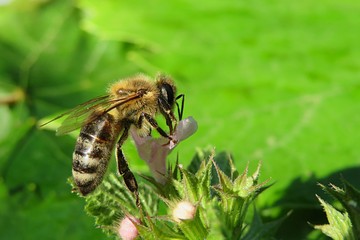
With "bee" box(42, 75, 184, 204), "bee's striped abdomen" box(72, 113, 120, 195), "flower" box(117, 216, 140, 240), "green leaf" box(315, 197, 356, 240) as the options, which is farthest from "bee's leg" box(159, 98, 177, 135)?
"green leaf" box(315, 197, 356, 240)

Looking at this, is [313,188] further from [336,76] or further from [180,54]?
[180,54]

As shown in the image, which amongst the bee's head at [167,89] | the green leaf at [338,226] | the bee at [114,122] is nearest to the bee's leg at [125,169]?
the bee at [114,122]

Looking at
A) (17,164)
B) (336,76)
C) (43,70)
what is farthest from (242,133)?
(43,70)

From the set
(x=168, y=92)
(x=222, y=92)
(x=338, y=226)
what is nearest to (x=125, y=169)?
(x=168, y=92)

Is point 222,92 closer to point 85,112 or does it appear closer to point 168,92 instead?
point 168,92

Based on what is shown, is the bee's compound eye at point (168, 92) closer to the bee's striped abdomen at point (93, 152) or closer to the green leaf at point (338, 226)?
the bee's striped abdomen at point (93, 152)

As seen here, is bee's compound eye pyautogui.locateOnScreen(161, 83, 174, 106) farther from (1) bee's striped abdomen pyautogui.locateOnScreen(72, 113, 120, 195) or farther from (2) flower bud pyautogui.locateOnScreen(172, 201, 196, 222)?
(2) flower bud pyautogui.locateOnScreen(172, 201, 196, 222)
